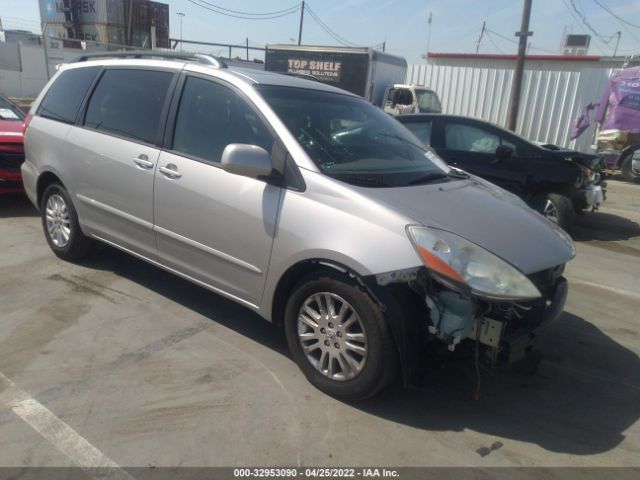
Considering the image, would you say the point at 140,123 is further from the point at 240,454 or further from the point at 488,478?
the point at 488,478

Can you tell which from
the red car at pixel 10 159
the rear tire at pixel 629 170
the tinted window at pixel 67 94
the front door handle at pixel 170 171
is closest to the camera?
the front door handle at pixel 170 171

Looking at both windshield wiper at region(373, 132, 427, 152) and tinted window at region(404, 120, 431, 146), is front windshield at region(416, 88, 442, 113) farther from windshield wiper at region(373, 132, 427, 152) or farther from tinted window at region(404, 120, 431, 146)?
windshield wiper at region(373, 132, 427, 152)

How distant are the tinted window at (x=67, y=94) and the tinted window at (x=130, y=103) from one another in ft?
0.68

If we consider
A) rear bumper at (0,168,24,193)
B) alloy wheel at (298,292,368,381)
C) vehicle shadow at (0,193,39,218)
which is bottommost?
vehicle shadow at (0,193,39,218)

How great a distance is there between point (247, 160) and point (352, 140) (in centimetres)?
92

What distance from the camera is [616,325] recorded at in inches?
167

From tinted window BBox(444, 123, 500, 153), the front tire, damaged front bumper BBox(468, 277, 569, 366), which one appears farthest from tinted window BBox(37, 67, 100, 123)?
tinted window BBox(444, 123, 500, 153)

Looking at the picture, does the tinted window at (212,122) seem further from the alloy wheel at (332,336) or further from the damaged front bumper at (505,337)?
the damaged front bumper at (505,337)

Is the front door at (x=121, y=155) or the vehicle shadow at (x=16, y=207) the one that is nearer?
the front door at (x=121, y=155)

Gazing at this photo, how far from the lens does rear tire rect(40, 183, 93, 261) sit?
461 centimetres

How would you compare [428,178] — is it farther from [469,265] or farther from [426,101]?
[426,101]

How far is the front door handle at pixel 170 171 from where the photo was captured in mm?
3533

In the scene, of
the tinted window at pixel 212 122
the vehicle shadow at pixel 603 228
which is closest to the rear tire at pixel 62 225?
the tinted window at pixel 212 122

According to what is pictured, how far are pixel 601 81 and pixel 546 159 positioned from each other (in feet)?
33.0
